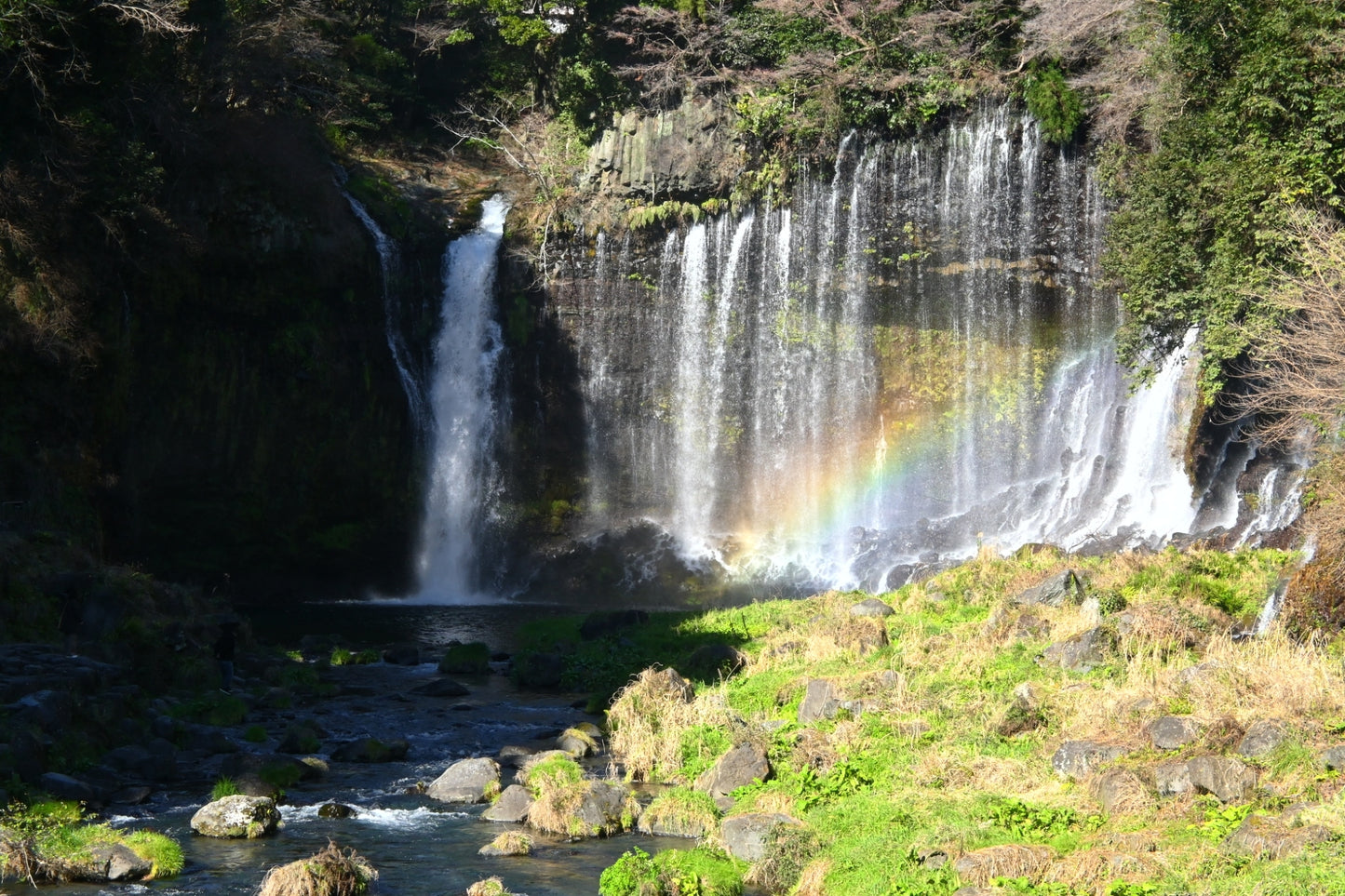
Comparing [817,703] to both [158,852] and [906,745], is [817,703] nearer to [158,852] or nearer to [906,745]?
[906,745]

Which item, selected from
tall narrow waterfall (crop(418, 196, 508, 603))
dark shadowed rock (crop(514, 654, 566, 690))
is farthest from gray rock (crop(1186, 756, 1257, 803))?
tall narrow waterfall (crop(418, 196, 508, 603))

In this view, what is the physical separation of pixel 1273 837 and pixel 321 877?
770 centimetres

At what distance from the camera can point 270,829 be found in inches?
539

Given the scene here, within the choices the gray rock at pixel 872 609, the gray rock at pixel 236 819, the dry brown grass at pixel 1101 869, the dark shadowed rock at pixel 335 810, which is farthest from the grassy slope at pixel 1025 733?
the gray rock at pixel 236 819

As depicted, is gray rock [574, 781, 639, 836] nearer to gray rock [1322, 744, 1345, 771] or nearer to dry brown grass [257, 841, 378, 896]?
dry brown grass [257, 841, 378, 896]

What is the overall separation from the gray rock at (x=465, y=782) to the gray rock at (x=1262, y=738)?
7.94 m

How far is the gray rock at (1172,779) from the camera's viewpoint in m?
11.6

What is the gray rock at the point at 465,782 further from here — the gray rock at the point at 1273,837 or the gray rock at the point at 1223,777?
the gray rock at the point at 1273,837

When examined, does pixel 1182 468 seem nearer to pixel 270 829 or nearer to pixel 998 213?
pixel 998 213

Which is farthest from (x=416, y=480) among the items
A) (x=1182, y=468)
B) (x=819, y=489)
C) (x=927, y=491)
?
(x=1182, y=468)

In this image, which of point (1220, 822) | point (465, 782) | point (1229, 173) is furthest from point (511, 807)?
point (1229, 173)

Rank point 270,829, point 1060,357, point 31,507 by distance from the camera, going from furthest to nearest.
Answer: point 1060,357 → point 31,507 → point 270,829

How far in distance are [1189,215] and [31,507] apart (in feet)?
81.3

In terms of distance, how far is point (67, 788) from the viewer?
46.4 feet
